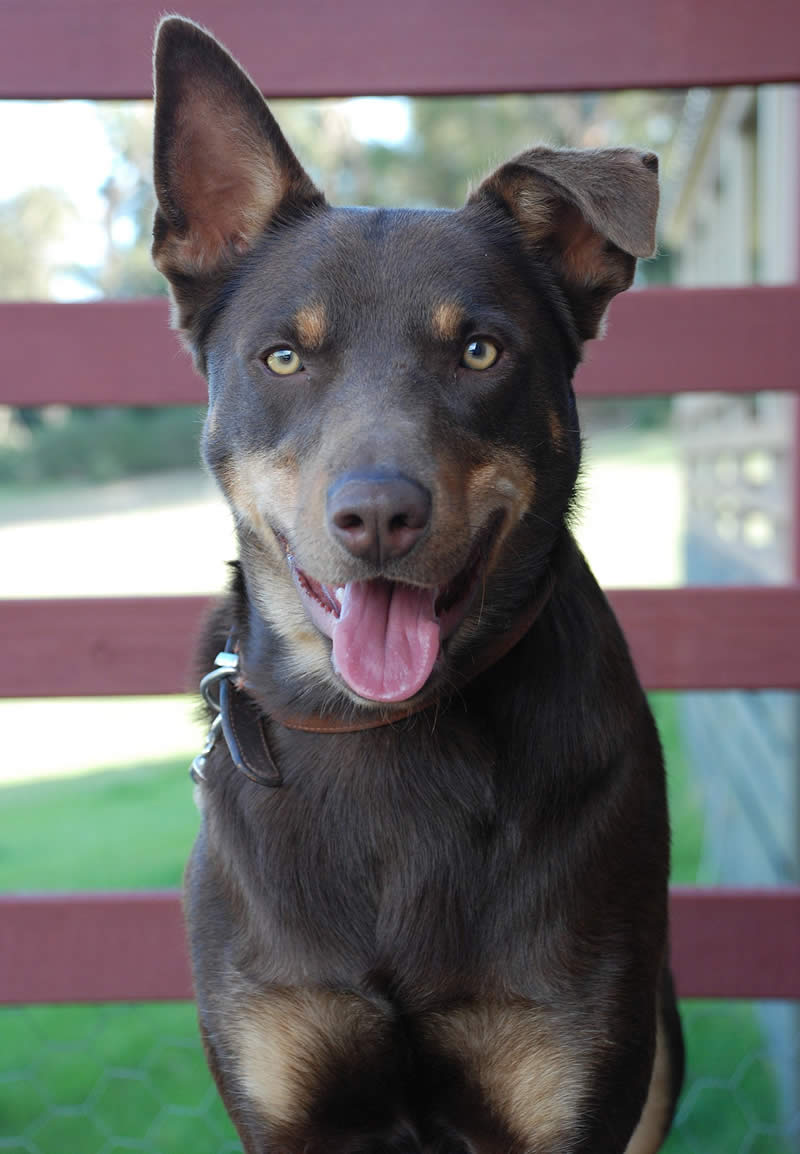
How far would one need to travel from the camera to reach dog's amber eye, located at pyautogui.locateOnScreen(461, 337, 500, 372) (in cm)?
205

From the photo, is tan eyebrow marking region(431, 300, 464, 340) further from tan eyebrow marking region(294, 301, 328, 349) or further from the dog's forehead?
tan eyebrow marking region(294, 301, 328, 349)

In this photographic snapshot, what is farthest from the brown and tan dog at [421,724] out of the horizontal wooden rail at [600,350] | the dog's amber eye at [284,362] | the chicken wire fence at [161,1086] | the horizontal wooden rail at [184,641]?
the chicken wire fence at [161,1086]

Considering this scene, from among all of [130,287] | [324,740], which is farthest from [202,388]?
[130,287]

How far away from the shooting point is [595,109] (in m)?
31.0

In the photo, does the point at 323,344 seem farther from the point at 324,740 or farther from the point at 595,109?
the point at 595,109

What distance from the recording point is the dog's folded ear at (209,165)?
209 cm

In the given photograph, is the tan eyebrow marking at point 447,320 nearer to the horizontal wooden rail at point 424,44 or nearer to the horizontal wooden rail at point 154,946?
the horizontal wooden rail at point 424,44

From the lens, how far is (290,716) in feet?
7.26

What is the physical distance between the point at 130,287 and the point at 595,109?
14857 mm

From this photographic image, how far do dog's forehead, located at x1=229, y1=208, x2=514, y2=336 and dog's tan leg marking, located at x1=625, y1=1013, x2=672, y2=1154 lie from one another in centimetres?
148

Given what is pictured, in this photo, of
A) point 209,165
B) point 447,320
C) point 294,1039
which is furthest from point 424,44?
point 294,1039

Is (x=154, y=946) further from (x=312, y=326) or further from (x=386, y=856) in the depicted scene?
(x=312, y=326)

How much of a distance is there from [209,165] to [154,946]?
1760 millimetres

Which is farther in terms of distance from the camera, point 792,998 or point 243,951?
point 792,998
